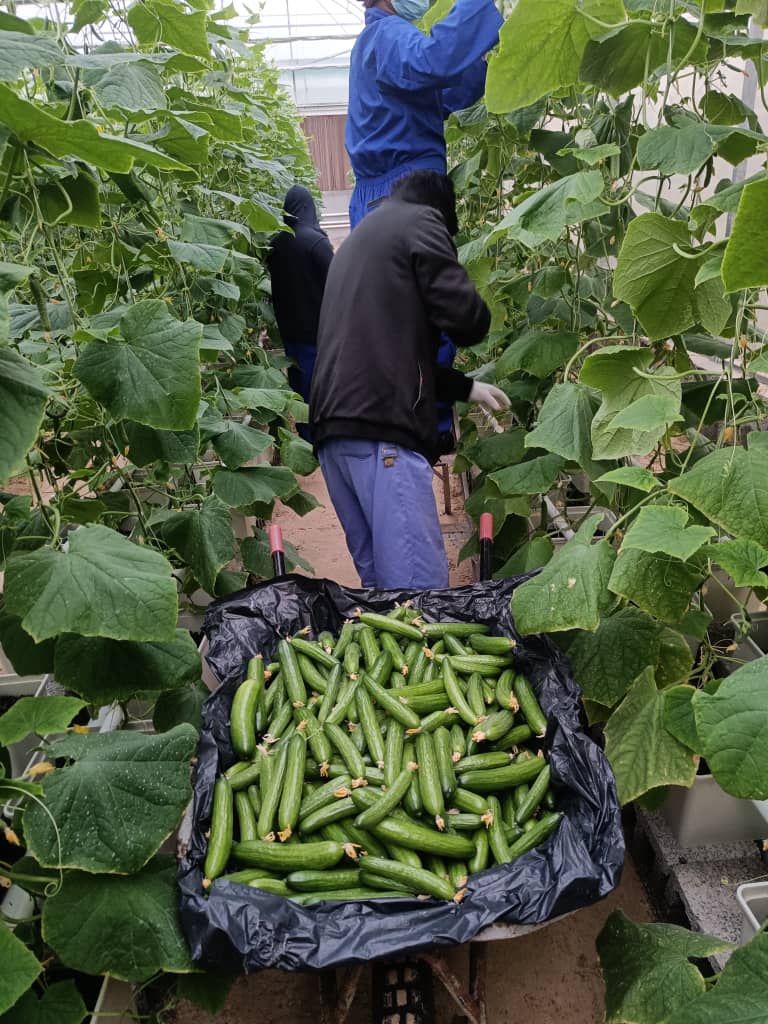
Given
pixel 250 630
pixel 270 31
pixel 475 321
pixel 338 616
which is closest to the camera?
pixel 250 630

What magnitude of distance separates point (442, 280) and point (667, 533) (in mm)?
1499

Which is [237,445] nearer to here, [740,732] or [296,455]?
[296,455]

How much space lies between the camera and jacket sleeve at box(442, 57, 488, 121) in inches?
101

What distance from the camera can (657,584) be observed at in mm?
1577

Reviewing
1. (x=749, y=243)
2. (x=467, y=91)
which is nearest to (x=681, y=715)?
(x=749, y=243)

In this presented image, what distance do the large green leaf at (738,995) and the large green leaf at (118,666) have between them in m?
1.06

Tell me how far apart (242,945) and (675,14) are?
2183mm

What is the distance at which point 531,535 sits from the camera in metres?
3.00

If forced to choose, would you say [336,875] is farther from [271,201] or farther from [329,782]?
[271,201]

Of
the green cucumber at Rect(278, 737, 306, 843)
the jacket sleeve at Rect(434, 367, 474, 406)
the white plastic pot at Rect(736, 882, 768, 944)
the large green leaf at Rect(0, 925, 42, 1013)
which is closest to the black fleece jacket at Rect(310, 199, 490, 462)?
the jacket sleeve at Rect(434, 367, 474, 406)

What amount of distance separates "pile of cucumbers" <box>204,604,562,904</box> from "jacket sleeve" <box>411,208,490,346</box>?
1125 mm

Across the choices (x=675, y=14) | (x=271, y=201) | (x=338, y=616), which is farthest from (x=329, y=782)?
(x=271, y=201)

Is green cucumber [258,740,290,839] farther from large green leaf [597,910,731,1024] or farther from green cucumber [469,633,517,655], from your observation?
large green leaf [597,910,731,1024]

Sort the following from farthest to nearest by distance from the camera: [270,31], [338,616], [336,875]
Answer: [270,31] → [338,616] → [336,875]
